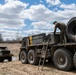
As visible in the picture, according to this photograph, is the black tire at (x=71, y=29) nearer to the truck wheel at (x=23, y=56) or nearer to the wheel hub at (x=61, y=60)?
the wheel hub at (x=61, y=60)

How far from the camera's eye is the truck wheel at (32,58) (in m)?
16.2

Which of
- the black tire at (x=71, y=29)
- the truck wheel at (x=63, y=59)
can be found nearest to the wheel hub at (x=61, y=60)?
the truck wheel at (x=63, y=59)

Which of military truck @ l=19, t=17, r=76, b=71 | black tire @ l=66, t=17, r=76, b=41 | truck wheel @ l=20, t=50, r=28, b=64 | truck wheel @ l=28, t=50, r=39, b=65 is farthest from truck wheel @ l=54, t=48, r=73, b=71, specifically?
truck wheel @ l=20, t=50, r=28, b=64

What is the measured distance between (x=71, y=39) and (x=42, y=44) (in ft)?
9.14

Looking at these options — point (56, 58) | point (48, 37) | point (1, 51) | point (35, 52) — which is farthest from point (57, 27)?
point (1, 51)

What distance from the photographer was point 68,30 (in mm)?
13039

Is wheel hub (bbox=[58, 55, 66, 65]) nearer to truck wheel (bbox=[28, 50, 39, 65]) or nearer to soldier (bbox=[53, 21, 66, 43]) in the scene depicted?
soldier (bbox=[53, 21, 66, 43])

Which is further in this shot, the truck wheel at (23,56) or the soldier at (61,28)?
the truck wheel at (23,56)

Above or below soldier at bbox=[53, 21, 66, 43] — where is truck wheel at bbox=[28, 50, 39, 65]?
below

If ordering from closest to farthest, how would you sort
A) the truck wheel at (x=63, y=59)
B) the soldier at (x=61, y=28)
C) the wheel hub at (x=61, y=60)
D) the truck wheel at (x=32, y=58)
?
the truck wheel at (x=63, y=59) → the wheel hub at (x=61, y=60) → the soldier at (x=61, y=28) → the truck wheel at (x=32, y=58)

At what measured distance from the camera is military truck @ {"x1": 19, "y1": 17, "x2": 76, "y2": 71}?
12523 millimetres

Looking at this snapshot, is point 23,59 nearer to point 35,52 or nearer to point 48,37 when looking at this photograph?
point 35,52

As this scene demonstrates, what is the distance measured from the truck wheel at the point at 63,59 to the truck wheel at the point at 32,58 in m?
2.92

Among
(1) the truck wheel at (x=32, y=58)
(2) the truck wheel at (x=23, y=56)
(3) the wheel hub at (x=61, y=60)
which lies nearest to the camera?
(3) the wheel hub at (x=61, y=60)
